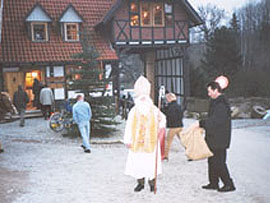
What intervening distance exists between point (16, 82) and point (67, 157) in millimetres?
9992

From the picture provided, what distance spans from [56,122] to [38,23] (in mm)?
7773

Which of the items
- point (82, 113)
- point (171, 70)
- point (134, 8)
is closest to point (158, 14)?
point (134, 8)

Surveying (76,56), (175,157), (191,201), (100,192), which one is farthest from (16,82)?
(191,201)

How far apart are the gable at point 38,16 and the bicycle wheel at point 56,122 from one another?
7455mm

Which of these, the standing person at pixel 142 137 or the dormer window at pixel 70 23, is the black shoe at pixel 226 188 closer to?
the standing person at pixel 142 137

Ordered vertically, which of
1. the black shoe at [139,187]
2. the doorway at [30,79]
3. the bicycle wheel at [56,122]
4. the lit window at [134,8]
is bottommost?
the black shoe at [139,187]

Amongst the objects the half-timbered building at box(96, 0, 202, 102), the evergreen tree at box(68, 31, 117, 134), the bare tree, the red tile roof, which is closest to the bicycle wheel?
the evergreen tree at box(68, 31, 117, 134)

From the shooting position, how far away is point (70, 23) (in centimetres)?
1888

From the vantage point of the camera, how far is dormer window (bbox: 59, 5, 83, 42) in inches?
732

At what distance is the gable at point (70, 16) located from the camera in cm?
1854

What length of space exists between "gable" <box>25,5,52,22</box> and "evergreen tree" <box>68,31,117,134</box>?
22.9ft

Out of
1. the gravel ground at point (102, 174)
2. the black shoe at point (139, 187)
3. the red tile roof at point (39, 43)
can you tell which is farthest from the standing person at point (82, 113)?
the red tile roof at point (39, 43)

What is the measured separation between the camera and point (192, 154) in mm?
5871

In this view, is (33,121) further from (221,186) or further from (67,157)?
(221,186)
